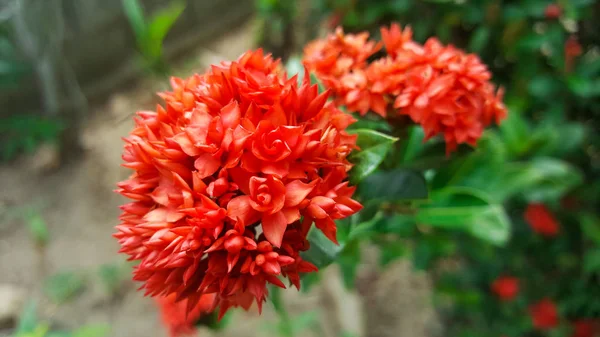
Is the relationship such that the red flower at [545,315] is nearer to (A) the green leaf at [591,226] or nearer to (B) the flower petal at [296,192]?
(A) the green leaf at [591,226]

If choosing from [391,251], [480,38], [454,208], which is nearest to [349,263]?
[391,251]

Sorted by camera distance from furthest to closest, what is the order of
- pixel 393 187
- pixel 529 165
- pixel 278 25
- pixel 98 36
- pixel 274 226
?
1. pixel 98 36
2. pixel 278 25
3. pixel 529 165
4. pixel 393 187
5. pixel 274 226

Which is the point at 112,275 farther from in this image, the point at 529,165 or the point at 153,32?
the point at 529,165

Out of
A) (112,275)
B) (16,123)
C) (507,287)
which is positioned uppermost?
(16,123)

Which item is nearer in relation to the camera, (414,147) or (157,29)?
(414,147)

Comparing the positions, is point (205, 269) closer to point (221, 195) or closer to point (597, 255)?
point (221, 195)

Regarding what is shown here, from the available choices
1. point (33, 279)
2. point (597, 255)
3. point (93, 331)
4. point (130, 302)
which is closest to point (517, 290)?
point (597, 255)

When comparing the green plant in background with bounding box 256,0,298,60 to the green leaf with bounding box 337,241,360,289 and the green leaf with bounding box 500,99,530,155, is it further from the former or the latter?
the green leaf with bounding box 337,241,360,289
